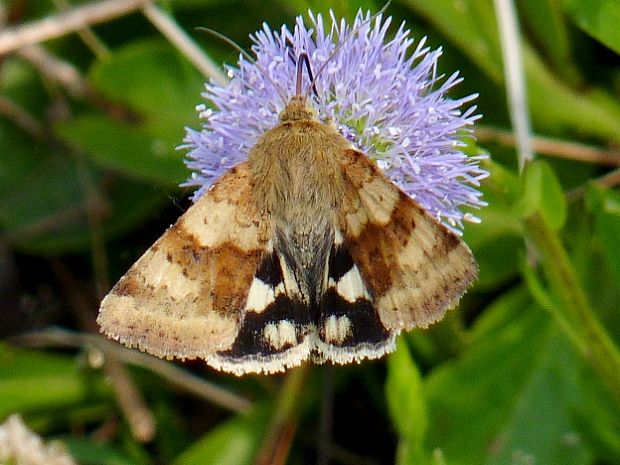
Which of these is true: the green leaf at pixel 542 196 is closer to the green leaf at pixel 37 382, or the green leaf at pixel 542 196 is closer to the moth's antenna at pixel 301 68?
the moth's antenna at pixel 301 68

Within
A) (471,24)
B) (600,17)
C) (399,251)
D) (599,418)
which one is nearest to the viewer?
(399,251)

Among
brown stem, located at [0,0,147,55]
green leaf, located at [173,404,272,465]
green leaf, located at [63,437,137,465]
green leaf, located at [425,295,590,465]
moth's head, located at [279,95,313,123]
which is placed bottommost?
green leaf, located at [425,295,590,465]

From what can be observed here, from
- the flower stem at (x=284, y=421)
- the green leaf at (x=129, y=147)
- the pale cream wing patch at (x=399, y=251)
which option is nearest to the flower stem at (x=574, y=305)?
the pale cream wing patch at (x=399, y=251)

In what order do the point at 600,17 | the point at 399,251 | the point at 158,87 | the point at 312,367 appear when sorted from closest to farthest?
the point at 399,251, the point at 600,17, the point at 312,367, the point at 158,87

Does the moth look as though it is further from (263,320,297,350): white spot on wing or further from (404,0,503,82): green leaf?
(404,0,503,82): green leaf

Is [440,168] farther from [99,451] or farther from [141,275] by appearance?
[99,451]

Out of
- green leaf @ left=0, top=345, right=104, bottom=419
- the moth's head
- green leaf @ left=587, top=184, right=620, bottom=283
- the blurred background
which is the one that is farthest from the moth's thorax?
green leaf @ left=0, top=345, right=104, bottom=419

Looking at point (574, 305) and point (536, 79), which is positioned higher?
point (536, 79)

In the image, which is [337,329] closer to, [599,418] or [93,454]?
[599,418]

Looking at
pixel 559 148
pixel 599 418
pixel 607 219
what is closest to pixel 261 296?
pixel 607 219
